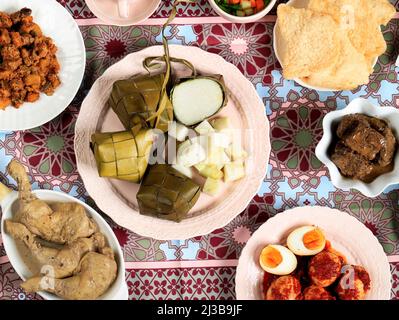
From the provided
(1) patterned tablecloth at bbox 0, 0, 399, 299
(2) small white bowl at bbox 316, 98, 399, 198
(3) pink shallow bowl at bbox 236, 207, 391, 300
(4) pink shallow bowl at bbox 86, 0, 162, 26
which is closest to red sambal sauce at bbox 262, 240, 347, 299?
(3) pink shallow bowl at bbox 236, 207, 391, 300

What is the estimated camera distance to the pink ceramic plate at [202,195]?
2.04 m

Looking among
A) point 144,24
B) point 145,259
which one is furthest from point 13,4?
point 145,259

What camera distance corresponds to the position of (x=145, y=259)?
2.12 metres

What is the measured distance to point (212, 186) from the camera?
202 centimetres

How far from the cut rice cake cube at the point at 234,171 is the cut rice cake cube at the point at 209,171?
3cm

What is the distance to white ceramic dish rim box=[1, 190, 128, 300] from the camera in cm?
203

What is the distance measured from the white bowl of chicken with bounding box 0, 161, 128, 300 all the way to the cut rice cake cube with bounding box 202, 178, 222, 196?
0.41m

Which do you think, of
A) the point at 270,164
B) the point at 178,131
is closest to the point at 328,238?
the point at 270,164

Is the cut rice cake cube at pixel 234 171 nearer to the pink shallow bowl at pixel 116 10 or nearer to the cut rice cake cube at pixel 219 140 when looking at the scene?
the cut rice cake cube at pixel 219 140

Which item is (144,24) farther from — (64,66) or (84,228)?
(84,228)

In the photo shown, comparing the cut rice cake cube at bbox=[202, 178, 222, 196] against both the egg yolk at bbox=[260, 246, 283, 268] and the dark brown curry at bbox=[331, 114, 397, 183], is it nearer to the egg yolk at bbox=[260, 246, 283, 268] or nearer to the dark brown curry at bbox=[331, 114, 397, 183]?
the egg yolk at bbox=[260, 246, 283, 268]
